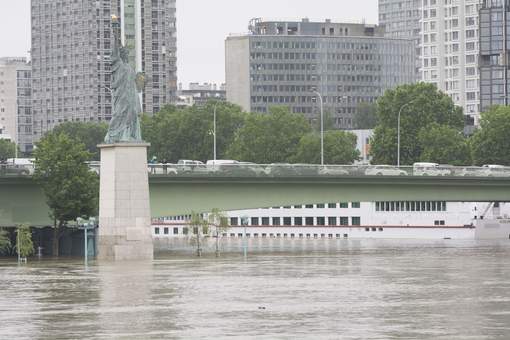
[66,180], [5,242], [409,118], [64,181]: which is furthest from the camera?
[409,118]

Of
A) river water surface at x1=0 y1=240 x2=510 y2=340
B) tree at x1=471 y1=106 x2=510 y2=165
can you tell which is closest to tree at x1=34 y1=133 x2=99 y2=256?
river water surface at x1=0 y1=240 x2=510 y2=340

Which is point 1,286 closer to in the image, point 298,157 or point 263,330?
point 263,330

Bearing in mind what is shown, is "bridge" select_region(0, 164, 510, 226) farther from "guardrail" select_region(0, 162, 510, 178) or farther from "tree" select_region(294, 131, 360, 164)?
"tree" select_region(294, 131, 360, 164)

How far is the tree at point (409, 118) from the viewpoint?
185500 mm

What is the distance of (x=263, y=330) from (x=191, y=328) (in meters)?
2.83

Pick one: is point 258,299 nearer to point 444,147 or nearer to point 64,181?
point 64,181

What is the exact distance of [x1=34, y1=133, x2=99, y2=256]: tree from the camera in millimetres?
120312

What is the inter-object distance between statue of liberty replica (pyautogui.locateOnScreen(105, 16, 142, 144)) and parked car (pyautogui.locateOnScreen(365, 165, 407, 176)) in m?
17.4

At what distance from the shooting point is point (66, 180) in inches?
4771

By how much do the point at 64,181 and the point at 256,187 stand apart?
1333cm

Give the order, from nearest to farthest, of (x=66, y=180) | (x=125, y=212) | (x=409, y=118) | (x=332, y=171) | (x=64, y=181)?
1. (x=125, y=212)
2. (x=64, y=181)
3. (x=66, y=180)
4. (x=332, y=171)
5. (x=409, y=118)

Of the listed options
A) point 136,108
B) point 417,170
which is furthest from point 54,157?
point 417,170

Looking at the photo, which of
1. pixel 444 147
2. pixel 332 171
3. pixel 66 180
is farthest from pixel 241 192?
pixel 444 147

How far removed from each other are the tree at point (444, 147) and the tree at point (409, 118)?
280 cm
